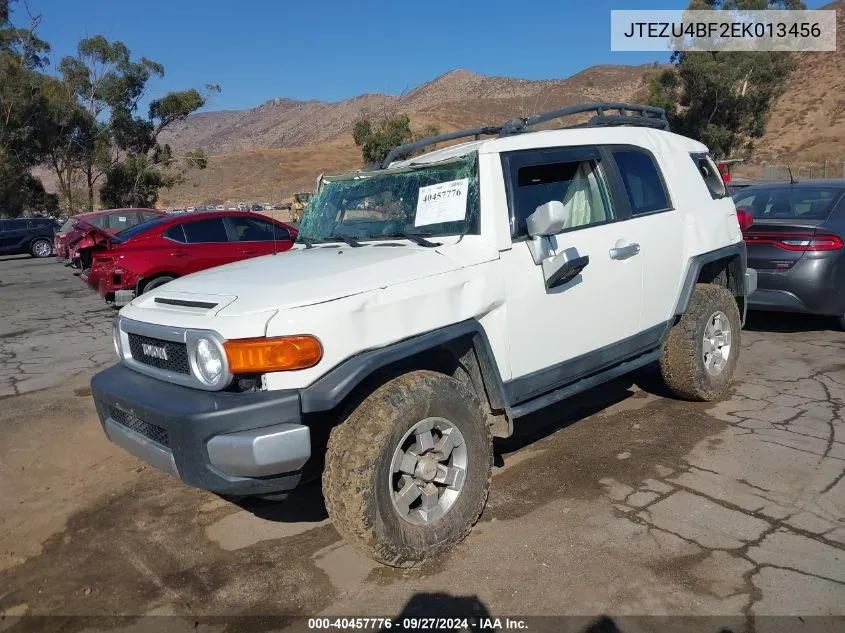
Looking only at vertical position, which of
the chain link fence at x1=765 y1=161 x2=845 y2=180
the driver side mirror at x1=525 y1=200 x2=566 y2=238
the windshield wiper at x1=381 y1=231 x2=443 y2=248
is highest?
the driver side mirror at x1=525 y1=200 x2=566 y2=238

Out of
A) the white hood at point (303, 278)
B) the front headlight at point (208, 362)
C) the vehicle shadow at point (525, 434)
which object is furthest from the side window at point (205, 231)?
the front headlight at point (208, 362)

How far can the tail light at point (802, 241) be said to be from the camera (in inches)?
268

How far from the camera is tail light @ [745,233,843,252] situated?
22.4ft

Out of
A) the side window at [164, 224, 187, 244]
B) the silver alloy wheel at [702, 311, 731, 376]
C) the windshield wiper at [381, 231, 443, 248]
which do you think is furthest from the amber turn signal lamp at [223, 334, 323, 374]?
the side window at [164, 224, 187, 244]

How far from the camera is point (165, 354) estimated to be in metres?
3.24

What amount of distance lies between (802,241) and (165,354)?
20.6 feet

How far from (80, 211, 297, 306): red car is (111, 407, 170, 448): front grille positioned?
20.4 feet

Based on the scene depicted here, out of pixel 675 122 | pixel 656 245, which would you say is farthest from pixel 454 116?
pixel 656 245

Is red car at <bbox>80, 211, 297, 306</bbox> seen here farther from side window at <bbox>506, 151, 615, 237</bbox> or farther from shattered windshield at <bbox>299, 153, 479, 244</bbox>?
side window at <bbox>506, 151, 615, 237</bbox>

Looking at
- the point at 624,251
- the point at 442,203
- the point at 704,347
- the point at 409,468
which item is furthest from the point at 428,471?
the point at 704,347

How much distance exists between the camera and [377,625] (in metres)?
2.85

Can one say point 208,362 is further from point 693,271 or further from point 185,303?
point 693,271

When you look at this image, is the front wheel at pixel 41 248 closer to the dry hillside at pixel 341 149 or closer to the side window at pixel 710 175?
the side window at pixel 710 175

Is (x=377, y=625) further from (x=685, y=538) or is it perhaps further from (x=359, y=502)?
(x=685, y=538)
